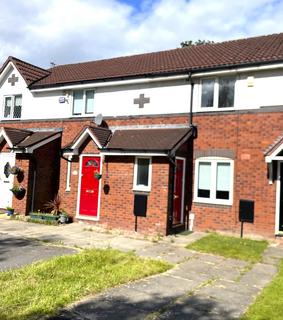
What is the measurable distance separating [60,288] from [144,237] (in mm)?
5861

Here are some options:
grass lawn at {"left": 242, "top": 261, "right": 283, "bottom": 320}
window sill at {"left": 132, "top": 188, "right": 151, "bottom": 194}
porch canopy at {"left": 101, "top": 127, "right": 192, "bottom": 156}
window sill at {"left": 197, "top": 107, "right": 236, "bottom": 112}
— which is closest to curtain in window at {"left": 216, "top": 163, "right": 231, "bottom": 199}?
porch canopy at {"left": 101, "top": 127, "right": 192, "bottom": 156}

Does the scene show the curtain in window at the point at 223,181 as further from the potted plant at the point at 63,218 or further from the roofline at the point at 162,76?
the potted plant at the point at 63,218

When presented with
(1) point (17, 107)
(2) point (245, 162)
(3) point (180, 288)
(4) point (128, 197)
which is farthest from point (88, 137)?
(3) point (180, 288)

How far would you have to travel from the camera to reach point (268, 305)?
5.86 m

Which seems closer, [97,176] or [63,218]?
[97,176]

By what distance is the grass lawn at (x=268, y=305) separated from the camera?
536cm

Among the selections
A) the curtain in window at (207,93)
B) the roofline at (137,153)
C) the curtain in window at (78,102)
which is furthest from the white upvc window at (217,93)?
the curtain in window at (78,102)

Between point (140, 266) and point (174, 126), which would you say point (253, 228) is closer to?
point (174, 126)

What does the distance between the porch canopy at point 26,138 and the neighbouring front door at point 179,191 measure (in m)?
6.10

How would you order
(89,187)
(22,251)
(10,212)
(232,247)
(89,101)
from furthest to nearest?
(89,101) → (10,212) → (89,187) → (232,247) → (22,251)

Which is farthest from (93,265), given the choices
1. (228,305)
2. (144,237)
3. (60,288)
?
(144,237)

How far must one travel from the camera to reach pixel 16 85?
61.4 feet

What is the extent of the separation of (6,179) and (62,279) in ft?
33.8

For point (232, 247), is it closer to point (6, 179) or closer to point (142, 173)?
point (142, 173)
